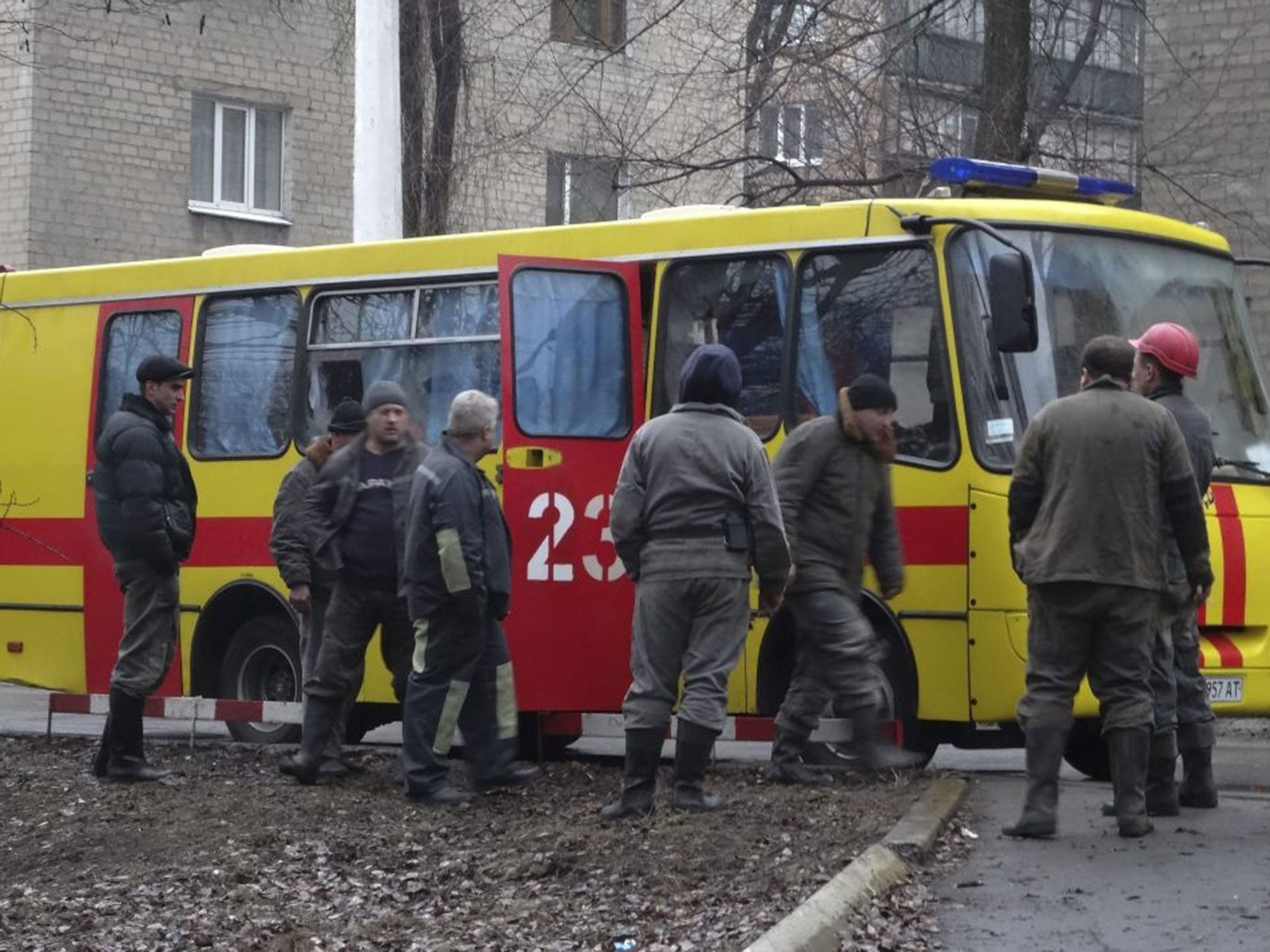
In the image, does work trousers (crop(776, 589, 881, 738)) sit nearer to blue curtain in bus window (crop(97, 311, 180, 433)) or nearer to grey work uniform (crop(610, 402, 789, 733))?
grey work uniform (crop(610, 402, 789, 733))

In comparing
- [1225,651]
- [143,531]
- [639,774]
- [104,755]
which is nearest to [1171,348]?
[1225,651]

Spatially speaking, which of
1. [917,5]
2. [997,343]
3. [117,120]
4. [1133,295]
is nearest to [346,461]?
[997,343]

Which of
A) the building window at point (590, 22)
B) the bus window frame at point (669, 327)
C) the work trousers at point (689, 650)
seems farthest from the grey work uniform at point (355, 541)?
the building window at point (590, 22)

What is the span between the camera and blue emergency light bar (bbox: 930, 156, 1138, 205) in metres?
11.7

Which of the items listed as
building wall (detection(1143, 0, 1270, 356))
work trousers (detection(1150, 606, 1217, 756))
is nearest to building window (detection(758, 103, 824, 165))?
building wall (detection(1143, 0, 1270, 356))

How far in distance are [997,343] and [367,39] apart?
8215 mm

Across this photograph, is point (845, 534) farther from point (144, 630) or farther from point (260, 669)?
point (260, 669)

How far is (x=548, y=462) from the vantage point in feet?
38.3

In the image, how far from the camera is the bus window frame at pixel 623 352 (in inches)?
455

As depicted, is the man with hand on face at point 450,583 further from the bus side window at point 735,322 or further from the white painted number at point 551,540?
the bus side window at point 735,322

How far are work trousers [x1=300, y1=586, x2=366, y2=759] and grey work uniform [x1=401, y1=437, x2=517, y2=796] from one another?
3.27 feet

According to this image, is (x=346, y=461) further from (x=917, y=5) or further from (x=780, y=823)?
(x=917, y=5)

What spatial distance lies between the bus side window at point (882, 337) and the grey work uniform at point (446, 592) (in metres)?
1.80

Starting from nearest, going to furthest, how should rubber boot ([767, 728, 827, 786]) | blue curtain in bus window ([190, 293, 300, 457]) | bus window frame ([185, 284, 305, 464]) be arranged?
rubber boot ([767, 728, 827, 786])
blue curtain in bus window ([190, 293, 300, 457])
bus window frame ([185, 284, 305, 464])
